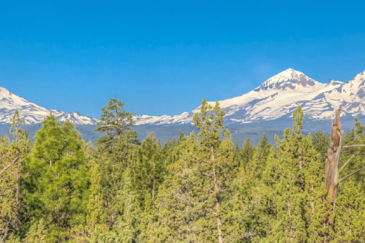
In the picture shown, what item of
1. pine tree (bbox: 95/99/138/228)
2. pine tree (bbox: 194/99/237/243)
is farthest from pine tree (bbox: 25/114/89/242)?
pine tree (bbox: 194/99/237/243)

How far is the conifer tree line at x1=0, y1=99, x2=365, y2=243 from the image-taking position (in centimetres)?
1595

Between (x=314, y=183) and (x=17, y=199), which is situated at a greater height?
(x=314, y=183)

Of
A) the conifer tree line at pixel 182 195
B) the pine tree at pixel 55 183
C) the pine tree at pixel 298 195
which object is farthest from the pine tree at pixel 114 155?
the pine tree at pixel 298 195

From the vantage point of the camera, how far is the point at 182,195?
59.6 feet

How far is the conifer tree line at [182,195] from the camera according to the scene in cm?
1595

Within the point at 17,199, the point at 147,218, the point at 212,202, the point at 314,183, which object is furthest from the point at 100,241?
the point at 314,183

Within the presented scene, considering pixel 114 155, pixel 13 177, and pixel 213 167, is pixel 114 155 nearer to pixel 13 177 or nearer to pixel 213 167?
pixel 13 177

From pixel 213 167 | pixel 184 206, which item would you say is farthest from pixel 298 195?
pixel 184 206

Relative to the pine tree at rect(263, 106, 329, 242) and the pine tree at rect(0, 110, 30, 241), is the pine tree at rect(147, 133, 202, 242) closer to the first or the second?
the pine tree at rect(263, 106, 329, 242)

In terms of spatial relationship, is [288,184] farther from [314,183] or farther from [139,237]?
[139,237]

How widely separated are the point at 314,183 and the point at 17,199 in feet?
70.7

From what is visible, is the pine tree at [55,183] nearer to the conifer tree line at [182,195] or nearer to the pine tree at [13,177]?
the conifer tree line at [182,195]

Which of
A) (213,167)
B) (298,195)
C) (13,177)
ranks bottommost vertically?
(298,195)

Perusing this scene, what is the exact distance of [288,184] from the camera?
63.7ft
